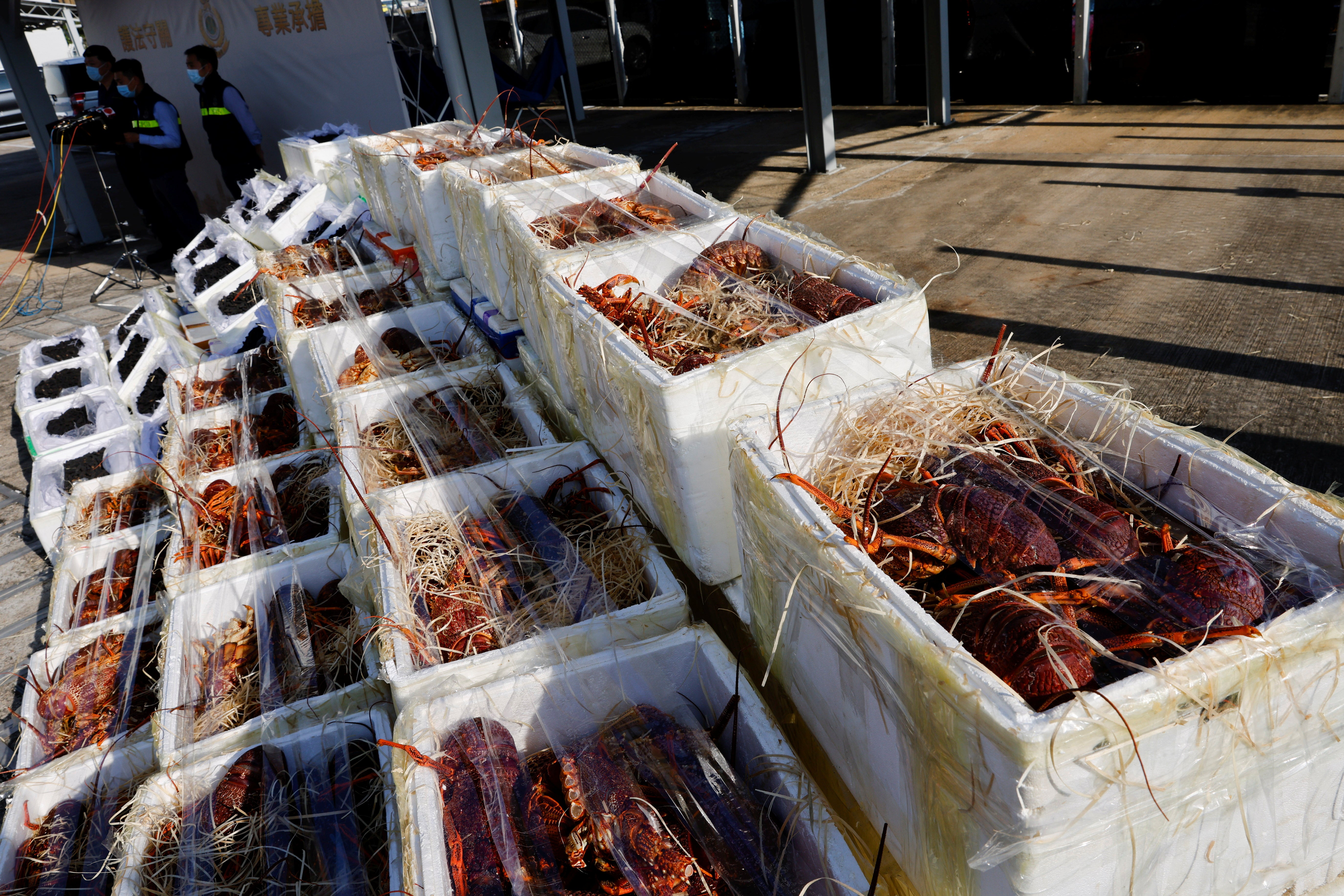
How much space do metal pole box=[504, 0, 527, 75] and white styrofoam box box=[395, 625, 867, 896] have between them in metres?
15.4

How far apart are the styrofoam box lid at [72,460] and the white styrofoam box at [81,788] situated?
2.05 m

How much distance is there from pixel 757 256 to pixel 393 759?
1.74 m

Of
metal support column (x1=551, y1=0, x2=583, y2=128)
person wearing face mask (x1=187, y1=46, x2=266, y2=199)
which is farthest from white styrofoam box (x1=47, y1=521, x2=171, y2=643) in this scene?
metal support column (x1=551, y1=0, x2=583, y2=128)

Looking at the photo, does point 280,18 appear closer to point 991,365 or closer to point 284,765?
point 284,765

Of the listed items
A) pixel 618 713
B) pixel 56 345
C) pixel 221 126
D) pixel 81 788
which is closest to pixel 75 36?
pixel 221 126

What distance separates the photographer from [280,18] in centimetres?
887

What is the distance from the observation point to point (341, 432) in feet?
8.77

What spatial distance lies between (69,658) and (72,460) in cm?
179

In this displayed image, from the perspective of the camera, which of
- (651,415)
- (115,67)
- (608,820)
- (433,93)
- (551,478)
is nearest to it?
(608,820)

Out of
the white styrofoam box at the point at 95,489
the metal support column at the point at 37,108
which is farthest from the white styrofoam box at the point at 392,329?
the metal support column at the point at 37,108

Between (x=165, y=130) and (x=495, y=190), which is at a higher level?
(x=165, y=130)

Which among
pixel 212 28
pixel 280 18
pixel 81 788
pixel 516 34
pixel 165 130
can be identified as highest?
pixel 212 28

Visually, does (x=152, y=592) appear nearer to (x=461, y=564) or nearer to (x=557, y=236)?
(x=461, y=564)

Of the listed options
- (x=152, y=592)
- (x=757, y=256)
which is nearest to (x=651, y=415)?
(x=757, y=256)
